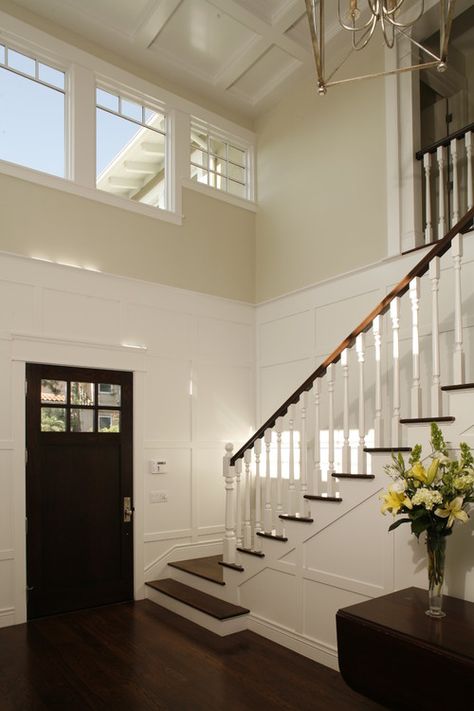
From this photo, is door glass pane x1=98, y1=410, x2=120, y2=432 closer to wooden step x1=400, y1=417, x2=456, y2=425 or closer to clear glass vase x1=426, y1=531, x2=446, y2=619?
wooden step x1=400, y1=417, x2=456, y2=425

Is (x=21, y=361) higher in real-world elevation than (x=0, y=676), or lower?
higher

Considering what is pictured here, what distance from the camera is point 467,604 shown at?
298 cm

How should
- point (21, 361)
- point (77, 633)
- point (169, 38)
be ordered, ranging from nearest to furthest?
point (77, 633) → point (21, 361) → point (169, 38)

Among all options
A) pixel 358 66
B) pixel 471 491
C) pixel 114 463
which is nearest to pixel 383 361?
pixel 471 491

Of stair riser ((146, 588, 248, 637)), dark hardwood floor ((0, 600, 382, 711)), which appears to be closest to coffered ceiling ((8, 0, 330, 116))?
stair riser ((146, 588, 248, 637))

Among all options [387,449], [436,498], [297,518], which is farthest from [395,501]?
[297,518]

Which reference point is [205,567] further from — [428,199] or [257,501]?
[428,199]

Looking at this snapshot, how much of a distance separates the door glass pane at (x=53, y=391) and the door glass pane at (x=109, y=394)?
1.17 feet

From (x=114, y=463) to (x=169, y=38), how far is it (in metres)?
4.25

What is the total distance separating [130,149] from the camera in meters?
5.89

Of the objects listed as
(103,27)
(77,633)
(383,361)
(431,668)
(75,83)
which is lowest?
(77,633)

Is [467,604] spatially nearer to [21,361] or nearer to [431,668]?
[431,668]

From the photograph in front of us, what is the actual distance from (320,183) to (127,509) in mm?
3806

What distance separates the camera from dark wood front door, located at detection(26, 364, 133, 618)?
477 cm
